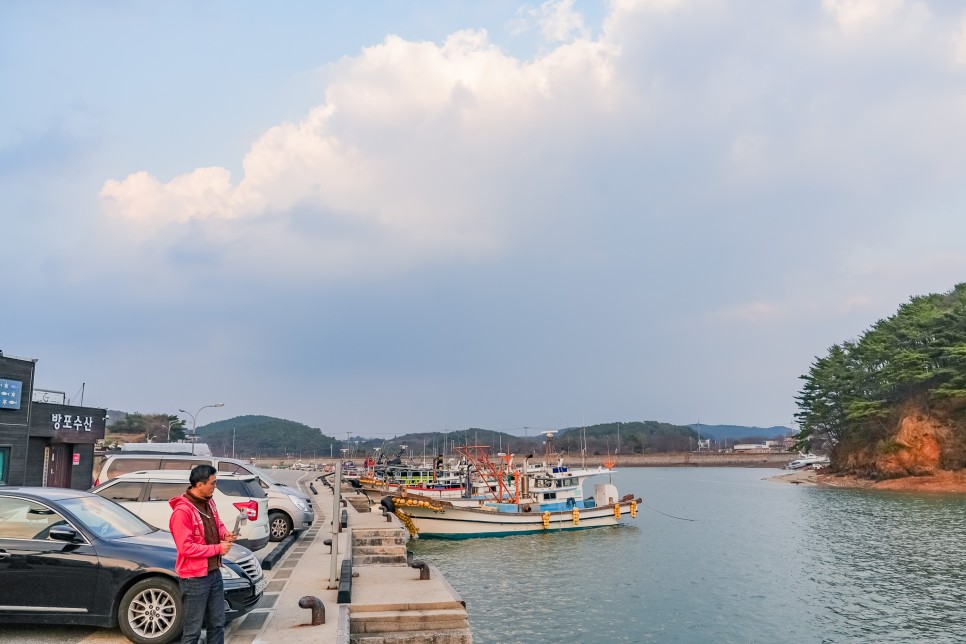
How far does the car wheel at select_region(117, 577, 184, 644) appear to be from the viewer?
7.09 metres

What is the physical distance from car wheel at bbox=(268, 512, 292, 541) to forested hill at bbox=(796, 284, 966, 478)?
63162mm

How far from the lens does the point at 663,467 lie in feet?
535

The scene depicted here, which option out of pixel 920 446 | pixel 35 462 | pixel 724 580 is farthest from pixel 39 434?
pixel 920 446

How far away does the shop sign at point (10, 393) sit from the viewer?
2241 centimetres

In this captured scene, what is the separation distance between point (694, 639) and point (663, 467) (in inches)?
6101

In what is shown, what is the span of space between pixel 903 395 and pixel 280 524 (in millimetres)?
74022

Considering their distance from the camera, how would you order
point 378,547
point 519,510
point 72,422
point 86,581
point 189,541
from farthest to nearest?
point 519,510, point 72,422, point 378,547, point 86,581, point 189,541

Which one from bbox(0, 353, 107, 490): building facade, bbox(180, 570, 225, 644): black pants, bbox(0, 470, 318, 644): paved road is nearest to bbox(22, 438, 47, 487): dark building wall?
bbox(0, 353, 107, 490): building facade

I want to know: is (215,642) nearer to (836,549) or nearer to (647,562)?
(647,562)

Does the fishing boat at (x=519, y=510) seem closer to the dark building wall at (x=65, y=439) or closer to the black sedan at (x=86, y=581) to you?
the dark building wall at (x=65, y=439)

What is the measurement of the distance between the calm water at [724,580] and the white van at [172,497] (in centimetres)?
603

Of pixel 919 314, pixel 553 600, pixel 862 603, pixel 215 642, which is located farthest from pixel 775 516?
pixel 215 642

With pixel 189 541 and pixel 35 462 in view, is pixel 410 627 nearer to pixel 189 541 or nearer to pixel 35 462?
pixel 189 541

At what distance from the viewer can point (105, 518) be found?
7.89m
